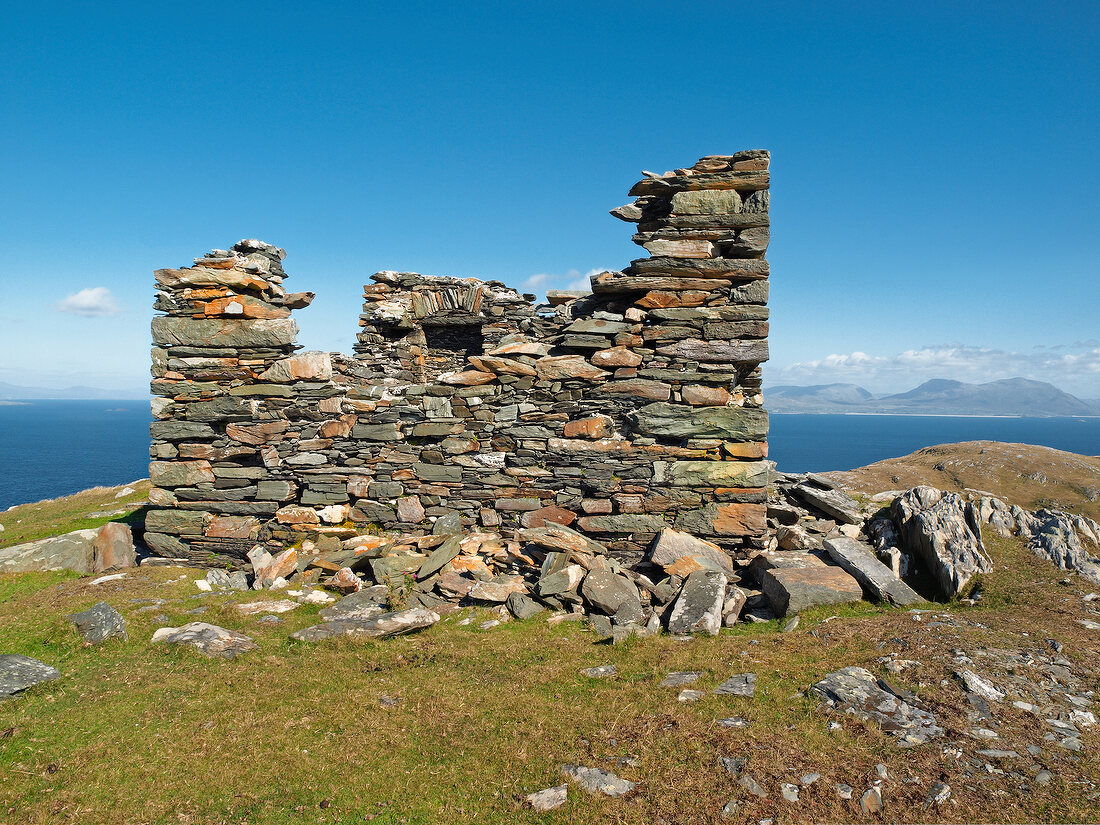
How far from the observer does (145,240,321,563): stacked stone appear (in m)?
10.6

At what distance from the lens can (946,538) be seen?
339 inches

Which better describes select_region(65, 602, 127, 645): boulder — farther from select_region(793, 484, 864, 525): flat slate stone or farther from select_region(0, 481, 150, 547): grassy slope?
select_region(793, 484, 864, 525): flat slate stone

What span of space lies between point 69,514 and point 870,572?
65.4 feet

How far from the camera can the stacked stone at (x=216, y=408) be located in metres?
10.6

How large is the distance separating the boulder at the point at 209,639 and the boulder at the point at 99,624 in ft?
1.41

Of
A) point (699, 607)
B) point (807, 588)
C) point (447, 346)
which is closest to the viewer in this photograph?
point (699, 607)

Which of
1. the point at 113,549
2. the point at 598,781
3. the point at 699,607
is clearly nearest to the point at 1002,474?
the point at 699,607

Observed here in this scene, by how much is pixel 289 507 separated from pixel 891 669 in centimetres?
1005

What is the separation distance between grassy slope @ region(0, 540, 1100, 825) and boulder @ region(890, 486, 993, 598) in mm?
501

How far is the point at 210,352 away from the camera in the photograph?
10688mm

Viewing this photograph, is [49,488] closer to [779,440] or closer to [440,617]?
[440,617]

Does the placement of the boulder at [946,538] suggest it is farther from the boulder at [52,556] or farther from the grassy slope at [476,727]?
the boulder at [52,556]

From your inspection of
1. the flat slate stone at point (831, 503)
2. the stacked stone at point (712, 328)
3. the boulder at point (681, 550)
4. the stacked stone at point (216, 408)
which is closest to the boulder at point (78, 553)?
the stacked stone at point (216, 408)

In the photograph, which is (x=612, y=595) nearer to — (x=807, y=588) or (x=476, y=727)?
(x=807, y=588)
